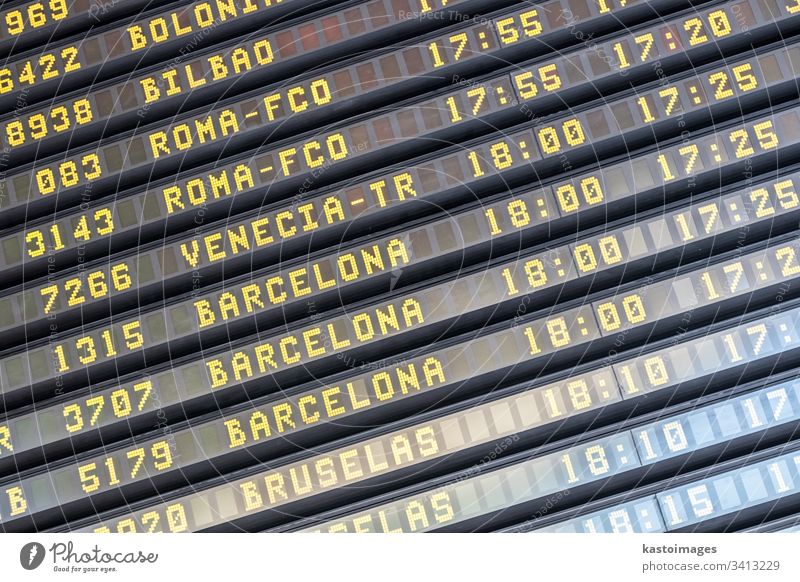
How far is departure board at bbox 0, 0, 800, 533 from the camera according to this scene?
27703 mm

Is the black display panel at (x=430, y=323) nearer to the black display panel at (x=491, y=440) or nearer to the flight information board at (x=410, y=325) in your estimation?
the flight information board at (x=410, y=325)

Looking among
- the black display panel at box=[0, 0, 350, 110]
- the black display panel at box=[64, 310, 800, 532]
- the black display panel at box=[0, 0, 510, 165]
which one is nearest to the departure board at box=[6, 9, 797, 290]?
the black display panel at box=[0, 0, 510, 165]

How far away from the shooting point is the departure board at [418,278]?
2770cm

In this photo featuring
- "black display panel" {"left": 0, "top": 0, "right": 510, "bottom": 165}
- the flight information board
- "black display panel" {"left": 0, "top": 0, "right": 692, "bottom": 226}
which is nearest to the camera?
the flight information board

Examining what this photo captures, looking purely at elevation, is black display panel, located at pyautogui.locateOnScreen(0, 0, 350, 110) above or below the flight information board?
above

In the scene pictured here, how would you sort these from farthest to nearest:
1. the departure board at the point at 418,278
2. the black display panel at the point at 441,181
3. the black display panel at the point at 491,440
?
the black display panel at the point at 441,181
the departure board at the point at 418,278
the black display panel at the point at 491,440

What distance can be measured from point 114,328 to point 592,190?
13968 mm

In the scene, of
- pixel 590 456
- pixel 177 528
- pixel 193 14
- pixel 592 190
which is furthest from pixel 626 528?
pixel 193 14

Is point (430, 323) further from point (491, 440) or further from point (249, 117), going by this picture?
point (249, 117)

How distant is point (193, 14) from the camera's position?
29.7 m

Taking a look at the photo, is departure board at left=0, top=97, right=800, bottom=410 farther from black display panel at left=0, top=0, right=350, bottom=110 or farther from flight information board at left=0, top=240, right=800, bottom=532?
black display panel at left=0, top=0, right=350, bottom=110

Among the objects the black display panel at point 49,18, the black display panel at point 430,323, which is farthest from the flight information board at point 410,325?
the black display panel at point 49,18

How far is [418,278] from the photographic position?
94.1 feet

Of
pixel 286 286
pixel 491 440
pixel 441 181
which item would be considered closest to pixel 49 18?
pixel 286 286
